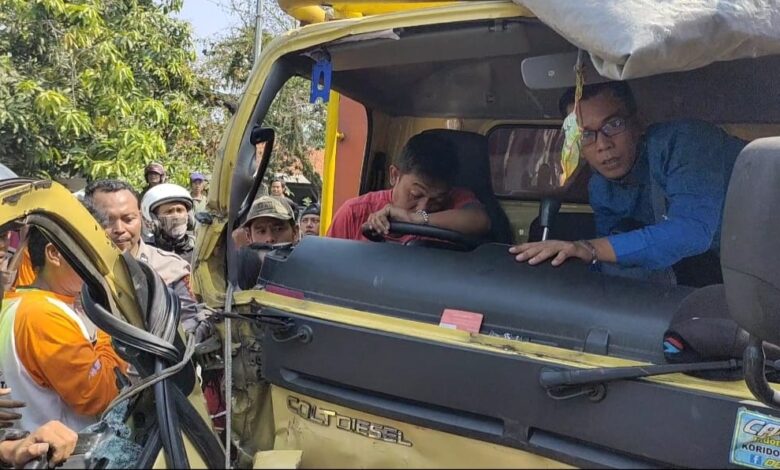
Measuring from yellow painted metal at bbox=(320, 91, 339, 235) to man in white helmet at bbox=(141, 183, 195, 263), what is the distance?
144cm

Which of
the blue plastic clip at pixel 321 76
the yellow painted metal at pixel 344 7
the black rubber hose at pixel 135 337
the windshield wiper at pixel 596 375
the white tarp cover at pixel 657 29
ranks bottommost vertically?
the black rubber hose at pixel 135 337

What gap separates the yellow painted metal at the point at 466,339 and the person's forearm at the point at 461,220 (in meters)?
0.58

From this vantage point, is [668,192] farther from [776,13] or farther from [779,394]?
[779,394]

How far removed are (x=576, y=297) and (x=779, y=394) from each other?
58 cm

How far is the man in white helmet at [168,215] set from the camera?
5238 millimetres

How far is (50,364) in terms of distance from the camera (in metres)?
2.65

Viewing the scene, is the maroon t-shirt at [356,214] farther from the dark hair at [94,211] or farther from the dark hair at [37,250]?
the dark hair at [37,250]

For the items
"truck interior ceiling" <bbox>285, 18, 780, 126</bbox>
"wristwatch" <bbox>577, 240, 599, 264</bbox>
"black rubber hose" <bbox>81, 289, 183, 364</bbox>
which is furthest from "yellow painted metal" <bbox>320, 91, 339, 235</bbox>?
"wristwatch" <bbox>577, 240, 599, 264</bbox>

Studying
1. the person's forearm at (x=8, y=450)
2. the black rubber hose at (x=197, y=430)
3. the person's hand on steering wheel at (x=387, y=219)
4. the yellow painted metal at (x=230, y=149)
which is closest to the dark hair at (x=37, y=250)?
the yellow painted metal at (x=230, y=149)

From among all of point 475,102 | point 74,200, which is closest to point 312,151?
point 475,102

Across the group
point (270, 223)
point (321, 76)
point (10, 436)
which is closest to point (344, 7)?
point (321, 76)

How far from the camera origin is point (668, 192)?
233cm

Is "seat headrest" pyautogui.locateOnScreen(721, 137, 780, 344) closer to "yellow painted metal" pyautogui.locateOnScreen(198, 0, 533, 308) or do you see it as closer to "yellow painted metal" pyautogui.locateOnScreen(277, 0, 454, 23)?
"yellow painted metal" pyautogui.locateOnScreen(277, 0, 454, 23)

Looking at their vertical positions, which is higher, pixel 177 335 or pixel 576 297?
pixel 576 297
